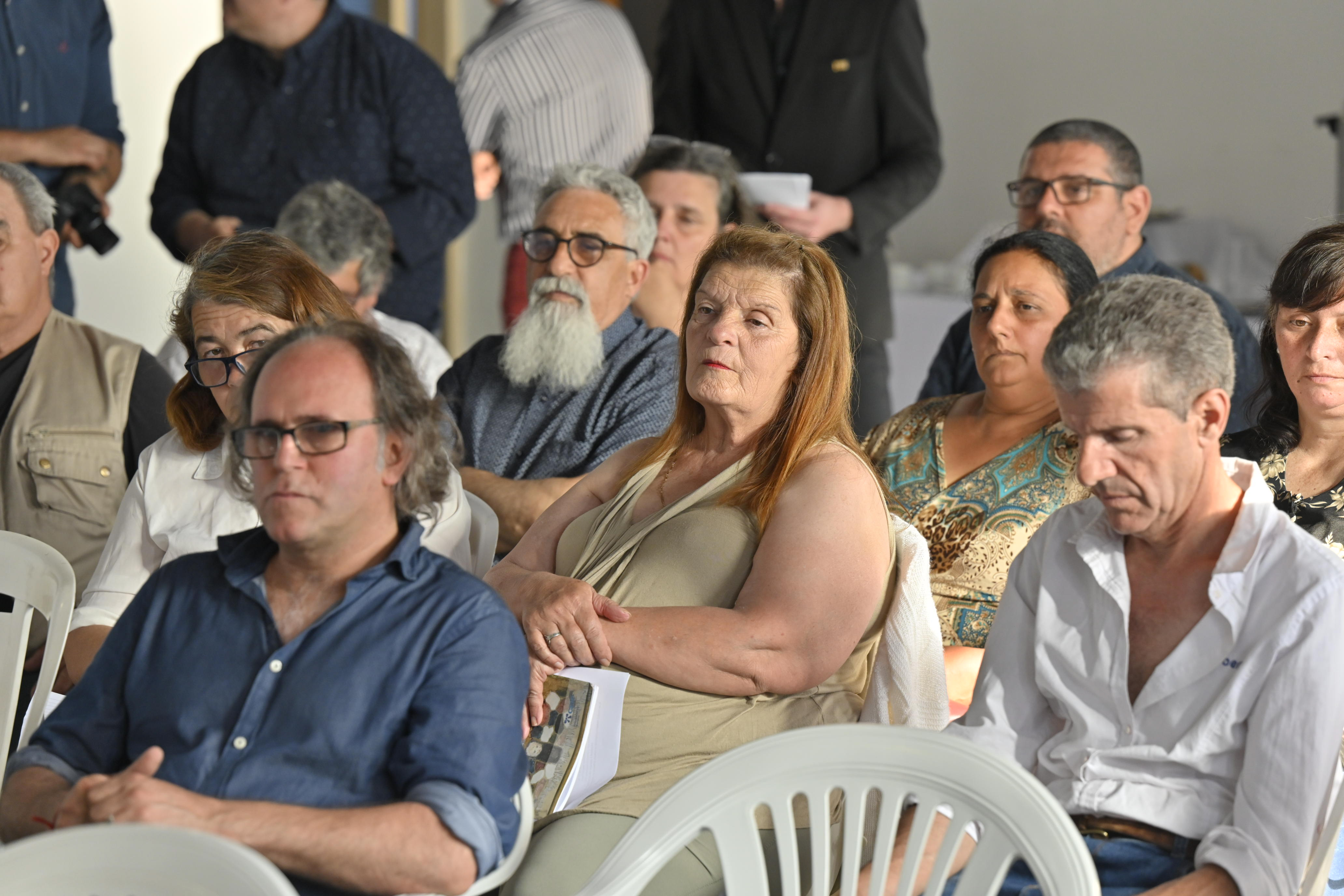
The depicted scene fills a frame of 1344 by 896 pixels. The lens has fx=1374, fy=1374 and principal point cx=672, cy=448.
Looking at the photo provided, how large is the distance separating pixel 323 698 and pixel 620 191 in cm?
192

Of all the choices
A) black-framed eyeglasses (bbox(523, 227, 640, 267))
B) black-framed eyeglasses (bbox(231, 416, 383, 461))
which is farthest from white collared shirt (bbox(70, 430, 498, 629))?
black-framed eyeglasses (bbox(523, 227, 640, 267))

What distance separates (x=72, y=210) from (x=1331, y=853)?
136 inches

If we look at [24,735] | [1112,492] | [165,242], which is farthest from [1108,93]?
[24,735]

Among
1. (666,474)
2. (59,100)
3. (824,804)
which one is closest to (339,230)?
(59,100)

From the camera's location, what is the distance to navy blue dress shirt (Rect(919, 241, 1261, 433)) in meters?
3.00

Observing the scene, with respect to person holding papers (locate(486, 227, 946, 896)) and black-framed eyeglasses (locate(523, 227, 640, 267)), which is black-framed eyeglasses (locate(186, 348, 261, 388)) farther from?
black-framed eyeglasses (locate(523, 227, 640, 267))

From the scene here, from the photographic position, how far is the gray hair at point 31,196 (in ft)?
9.23

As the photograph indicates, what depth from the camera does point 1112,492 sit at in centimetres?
168

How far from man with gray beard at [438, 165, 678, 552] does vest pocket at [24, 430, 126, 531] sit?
69 cm

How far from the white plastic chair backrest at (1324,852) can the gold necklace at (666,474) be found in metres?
1.10

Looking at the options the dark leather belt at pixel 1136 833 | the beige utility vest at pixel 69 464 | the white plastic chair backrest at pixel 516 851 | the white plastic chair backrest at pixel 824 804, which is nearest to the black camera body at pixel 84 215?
the beige utility vest at pixel 69 464

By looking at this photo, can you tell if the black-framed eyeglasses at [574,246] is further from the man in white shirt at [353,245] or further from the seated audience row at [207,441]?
the seated audience row at [207,441]

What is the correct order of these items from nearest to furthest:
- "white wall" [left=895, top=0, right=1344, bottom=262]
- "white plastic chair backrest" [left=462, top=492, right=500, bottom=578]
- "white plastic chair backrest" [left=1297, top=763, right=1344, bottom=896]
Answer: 1. "white plastic chair backrest" [left=1297, top=763, right=1344, bottom=896]
2. "white plastic chair backrest" [left=462, top=492, right=500, bottom=578]
3. "white wall" [left=895, top=0, right=1344, bottom=262]

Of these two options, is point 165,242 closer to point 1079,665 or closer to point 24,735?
point 24,735
